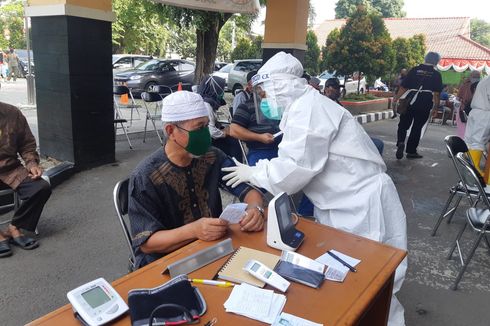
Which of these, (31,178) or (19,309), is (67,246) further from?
(19,309)

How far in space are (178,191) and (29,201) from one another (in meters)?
1.87

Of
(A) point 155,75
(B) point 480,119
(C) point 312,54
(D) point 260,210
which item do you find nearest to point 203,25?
(A) point 155,75

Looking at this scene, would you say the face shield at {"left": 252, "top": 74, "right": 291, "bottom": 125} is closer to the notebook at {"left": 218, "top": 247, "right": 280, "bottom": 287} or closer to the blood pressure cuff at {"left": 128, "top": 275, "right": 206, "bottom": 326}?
the notebook at {"left": 218, "top": 247, "right": 280, "bottom": 287}

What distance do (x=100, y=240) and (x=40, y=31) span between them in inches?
117

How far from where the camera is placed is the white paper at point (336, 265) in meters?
1.48

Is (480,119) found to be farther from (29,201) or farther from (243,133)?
(29,201)

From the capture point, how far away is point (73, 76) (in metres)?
4.78

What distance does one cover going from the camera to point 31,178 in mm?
3213

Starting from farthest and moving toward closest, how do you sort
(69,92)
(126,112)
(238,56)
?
(238,56) → (126,112) → (69,92)

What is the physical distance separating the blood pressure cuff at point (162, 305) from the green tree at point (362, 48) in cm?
1106

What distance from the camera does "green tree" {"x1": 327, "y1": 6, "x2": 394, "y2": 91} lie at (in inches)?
440

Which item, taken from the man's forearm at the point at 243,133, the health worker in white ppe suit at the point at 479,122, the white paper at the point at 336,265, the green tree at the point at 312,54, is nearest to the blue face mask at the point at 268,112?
the man's forearm at the point at 243,133

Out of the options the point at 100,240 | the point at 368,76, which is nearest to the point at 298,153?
the point at 100,240

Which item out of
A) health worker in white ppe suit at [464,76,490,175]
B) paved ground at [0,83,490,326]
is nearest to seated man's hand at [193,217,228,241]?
paved ground at [0,83,490,326]
